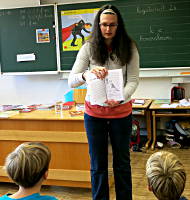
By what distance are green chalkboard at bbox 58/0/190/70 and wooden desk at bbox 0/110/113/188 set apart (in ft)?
6.58

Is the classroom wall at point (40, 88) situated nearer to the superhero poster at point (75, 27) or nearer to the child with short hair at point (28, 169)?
the superhero poster at point (75, 27)

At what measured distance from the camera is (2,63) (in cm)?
464

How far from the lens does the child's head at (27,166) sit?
1215 millimetres

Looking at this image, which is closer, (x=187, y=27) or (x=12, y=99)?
(x=187, y=27)

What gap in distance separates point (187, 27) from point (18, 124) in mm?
2669

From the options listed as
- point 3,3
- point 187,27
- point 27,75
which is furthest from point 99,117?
point 3,3

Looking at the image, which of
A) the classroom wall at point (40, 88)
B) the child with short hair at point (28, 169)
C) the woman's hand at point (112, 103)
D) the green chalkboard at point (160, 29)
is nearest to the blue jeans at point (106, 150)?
the woman's hand at point (112, 103)

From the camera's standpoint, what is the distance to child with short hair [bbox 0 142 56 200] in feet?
3.99

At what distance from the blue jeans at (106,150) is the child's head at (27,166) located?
709mm

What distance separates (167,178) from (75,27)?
3.52 metres

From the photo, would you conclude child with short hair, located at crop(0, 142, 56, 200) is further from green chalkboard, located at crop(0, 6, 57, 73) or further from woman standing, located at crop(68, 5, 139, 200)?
green chalkboard, located at crop(0, 6, 57, 73)

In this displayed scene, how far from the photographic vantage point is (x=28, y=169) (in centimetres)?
121

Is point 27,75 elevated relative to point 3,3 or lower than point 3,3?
lower

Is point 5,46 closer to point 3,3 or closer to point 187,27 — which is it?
point 3,3
